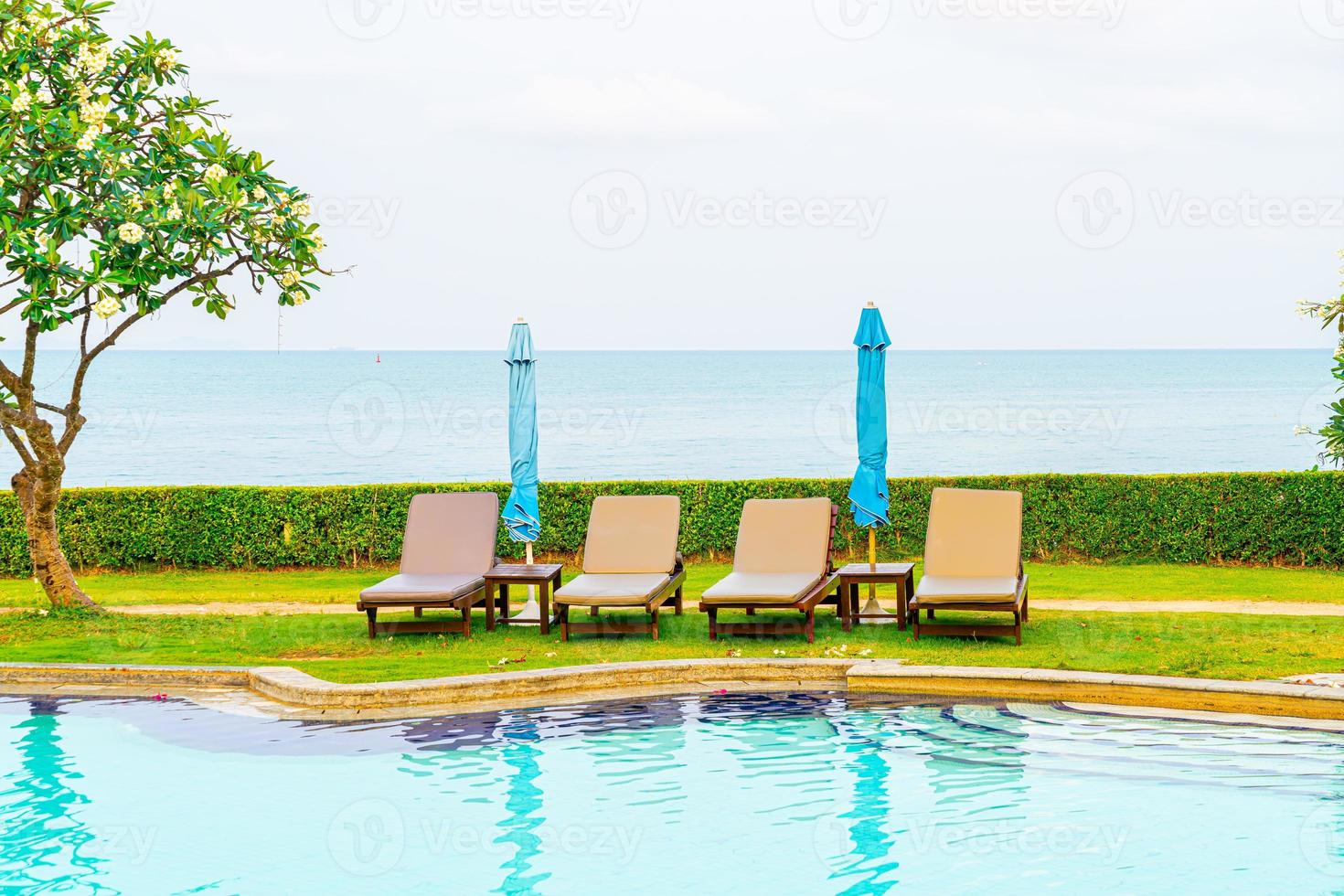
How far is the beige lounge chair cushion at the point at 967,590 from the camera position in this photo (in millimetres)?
10531

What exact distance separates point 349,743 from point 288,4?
782 inches

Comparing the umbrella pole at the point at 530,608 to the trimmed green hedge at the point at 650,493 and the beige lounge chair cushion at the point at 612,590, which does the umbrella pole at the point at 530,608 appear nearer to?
the beige lounge chair cushion at the point at 612,590

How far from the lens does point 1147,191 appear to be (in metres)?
68.4

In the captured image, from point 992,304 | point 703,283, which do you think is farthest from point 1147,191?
point 703,283

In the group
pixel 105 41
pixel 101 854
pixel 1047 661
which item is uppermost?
pixel 105 41

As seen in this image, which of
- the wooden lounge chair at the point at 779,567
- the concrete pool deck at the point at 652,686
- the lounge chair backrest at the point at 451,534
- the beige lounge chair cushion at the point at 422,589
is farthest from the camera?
the lounge chair backrest at the point at 451,534

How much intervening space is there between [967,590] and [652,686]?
2.99 metres

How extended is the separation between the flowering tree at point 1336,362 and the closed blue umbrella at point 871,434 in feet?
21.0

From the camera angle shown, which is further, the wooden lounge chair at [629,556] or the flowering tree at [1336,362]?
the flowering tree at [1336,362]

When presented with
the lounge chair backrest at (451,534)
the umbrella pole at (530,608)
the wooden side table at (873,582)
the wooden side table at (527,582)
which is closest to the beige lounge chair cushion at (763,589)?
the wooden side table at (873,582)

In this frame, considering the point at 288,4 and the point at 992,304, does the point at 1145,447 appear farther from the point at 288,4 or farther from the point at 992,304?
the point at 288,4

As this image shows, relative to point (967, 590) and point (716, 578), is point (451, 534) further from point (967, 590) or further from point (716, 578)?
point (967, 590)

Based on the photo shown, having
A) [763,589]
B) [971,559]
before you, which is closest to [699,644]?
[763,589]

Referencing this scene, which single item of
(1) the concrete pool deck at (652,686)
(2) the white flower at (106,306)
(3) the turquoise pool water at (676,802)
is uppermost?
(2) the white flower at (106,306)
